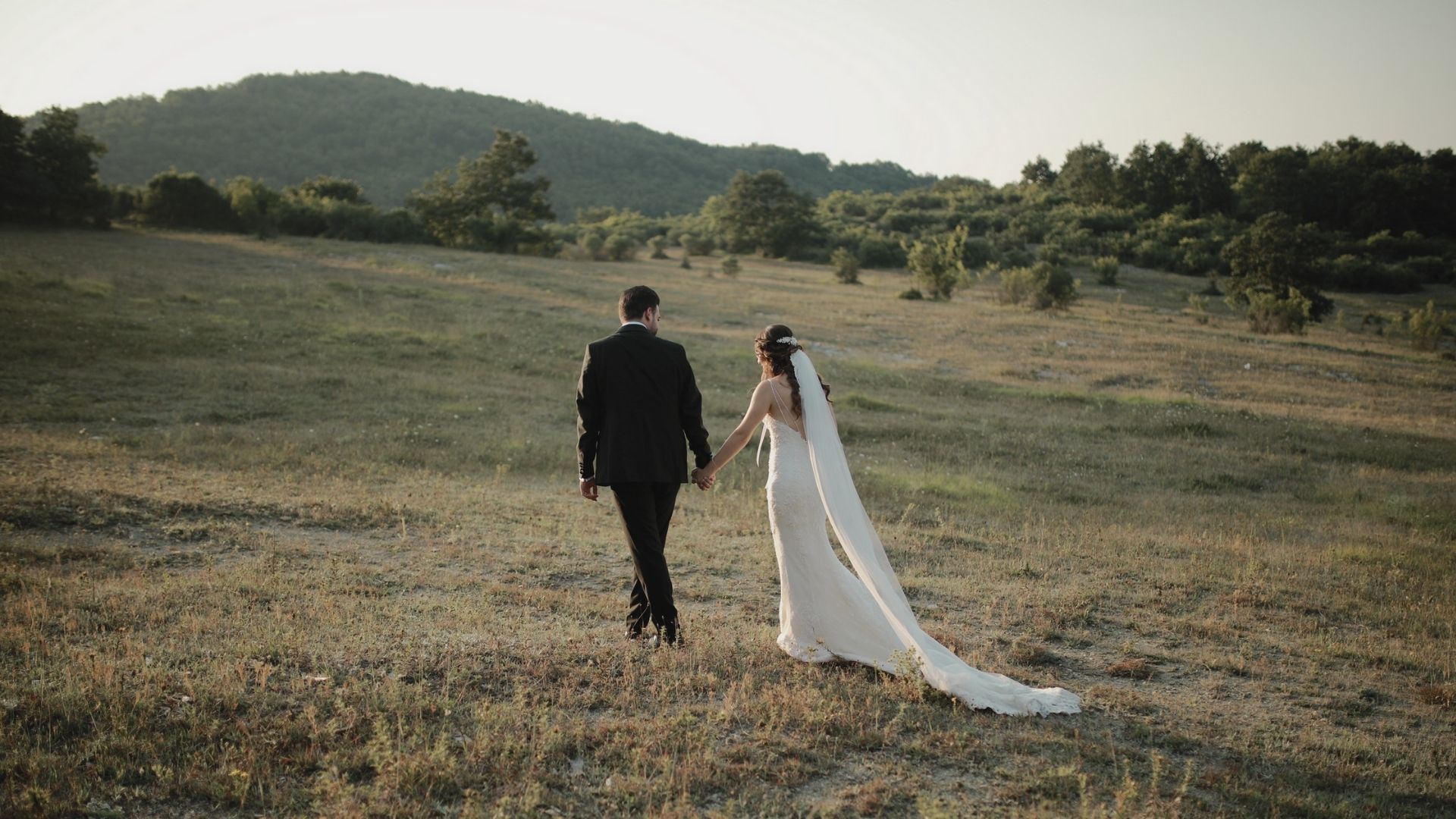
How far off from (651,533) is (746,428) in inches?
39.4

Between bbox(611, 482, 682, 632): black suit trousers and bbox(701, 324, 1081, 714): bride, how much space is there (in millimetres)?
406

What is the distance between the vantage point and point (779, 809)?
4242 millimetres

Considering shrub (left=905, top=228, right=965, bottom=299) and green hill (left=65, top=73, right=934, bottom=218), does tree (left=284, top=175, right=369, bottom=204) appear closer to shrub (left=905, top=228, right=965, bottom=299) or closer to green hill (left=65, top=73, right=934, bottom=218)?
green hill (left=65, top=73, right=934, bottom=218)

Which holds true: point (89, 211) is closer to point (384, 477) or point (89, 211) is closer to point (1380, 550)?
point (384, 477)

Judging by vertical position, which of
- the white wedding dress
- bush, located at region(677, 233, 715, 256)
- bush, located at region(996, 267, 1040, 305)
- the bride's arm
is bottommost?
the white wedding dress

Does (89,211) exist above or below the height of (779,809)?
above

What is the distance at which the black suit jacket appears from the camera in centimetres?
600

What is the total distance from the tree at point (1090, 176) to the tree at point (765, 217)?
91.3 ft

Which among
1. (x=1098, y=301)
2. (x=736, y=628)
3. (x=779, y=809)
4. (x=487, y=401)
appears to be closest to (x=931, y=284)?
(x=1098, y=301)

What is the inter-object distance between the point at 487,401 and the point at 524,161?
4736 centimetres

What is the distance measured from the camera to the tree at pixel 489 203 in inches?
2189

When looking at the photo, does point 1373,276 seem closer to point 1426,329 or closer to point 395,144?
point 1426,329

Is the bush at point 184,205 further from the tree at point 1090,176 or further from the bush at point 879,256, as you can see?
the tree at point 1090,176

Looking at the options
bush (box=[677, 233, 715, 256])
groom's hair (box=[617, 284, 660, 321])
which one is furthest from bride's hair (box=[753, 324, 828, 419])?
bush (box=[677, 233, 715, 256])
